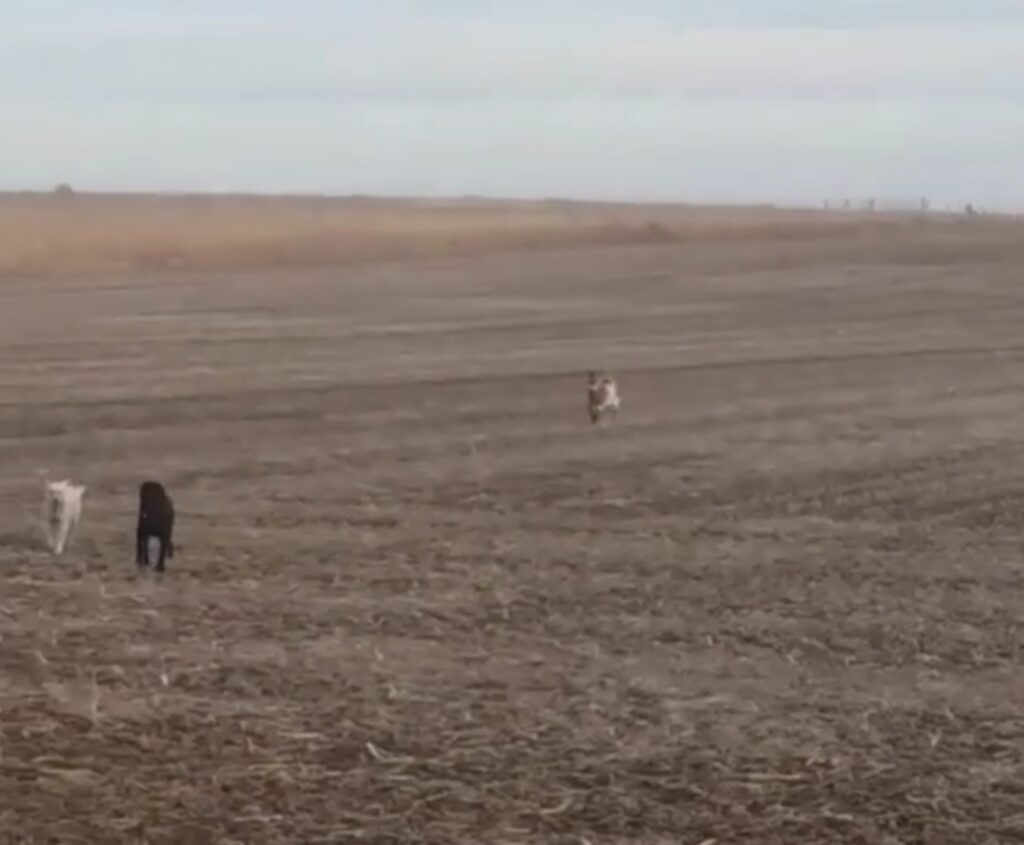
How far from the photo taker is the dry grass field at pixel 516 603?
9.70 metres

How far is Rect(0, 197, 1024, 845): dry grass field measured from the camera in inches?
382

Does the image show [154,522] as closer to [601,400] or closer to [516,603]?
[516,603]

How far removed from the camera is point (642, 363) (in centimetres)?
3241

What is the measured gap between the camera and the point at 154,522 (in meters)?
14.6

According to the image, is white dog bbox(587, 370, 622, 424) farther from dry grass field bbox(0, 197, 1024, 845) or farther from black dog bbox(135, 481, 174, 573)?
black dog bbox(135, 481, 174, 573)

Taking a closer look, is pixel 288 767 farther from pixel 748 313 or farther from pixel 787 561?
pixel 748 313

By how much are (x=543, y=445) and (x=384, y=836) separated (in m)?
13.0

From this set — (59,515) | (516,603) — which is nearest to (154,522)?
(59,515)

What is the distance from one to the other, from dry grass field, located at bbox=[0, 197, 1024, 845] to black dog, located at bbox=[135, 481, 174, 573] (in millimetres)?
265

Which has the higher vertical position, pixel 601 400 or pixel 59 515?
pixel 601 400

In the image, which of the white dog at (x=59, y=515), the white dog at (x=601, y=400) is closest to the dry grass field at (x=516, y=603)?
the white dog at (x=59, y=515)

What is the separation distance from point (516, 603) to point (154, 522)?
2982 mm

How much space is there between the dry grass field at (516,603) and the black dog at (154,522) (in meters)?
0.27

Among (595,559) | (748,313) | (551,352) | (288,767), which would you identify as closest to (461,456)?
(595,559)
